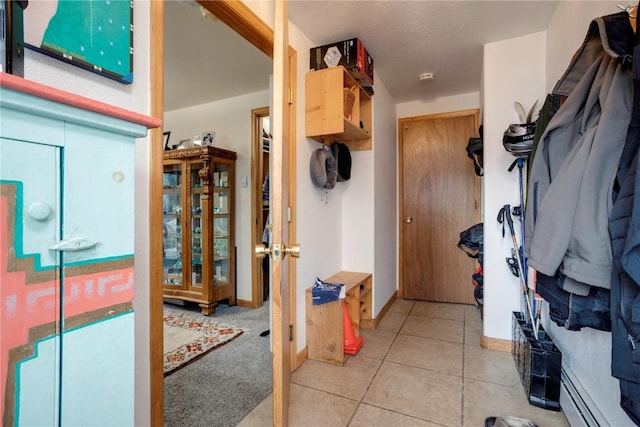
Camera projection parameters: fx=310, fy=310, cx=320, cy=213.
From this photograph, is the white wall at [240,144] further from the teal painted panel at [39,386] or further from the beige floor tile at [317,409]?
the teal painted panel at [39,386]

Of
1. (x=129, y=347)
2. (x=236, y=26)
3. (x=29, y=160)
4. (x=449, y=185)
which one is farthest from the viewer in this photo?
(x=449, y=185)

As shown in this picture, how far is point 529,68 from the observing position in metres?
2.41

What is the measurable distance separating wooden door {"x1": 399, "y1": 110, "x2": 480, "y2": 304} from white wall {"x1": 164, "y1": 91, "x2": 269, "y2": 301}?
6.13 ft

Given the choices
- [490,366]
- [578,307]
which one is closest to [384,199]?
[490,366]

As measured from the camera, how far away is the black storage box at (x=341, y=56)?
2.37m

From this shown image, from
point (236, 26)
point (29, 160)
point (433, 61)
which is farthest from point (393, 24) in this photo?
point (29, 160)

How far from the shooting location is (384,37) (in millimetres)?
2400

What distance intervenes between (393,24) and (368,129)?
2.96 feet

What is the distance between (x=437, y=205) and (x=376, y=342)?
1.90 m

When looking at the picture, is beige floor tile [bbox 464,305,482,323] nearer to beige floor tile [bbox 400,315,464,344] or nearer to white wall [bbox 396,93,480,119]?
beige floor tile [bbox 400,315,464,344]

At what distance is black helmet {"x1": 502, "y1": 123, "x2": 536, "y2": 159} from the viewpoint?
2.04 metres

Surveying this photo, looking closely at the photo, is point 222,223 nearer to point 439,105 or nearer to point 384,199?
point 384,199

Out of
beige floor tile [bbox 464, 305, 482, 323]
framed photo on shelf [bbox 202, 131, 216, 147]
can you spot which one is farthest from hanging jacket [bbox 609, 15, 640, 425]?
framed photo on shelf [bbox 202, 131, 216, 147]

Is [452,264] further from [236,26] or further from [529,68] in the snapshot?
[236,26]
